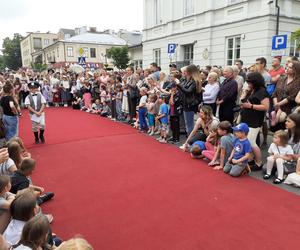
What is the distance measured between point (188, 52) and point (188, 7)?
2.91 meters

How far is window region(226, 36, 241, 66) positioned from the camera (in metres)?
15.8

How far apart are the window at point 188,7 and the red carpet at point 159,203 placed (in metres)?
14.5

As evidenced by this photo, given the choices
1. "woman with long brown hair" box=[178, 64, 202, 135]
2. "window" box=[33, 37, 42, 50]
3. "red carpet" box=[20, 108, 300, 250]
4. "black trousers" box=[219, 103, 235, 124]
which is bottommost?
"red carpet" box=[20, 108, 300, 250]

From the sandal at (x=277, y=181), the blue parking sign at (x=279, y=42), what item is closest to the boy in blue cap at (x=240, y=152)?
the sandal at (x=277, y=181)

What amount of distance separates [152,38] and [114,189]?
19.5 metres

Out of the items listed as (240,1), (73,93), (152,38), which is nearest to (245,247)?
(73,93)

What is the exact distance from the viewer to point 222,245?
322 cm

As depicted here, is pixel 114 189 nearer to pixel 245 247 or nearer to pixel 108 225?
pixel 108 225

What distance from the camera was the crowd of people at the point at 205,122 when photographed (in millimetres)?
3721

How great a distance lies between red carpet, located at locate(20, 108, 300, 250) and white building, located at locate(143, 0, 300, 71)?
9026 mm

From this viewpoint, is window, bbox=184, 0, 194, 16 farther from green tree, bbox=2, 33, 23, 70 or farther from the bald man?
A: green tree, bbox=2, 33, 23, 70

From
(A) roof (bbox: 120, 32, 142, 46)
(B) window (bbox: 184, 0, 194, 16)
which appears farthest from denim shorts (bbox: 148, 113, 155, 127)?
Answer: (A) roof (bbox: 120, 32, 142, 46)

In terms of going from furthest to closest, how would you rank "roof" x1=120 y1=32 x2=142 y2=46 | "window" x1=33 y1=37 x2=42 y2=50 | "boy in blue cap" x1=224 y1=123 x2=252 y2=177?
"window" x1=33 y1=37 x2=42 y2=50, "roof" x1=120 y1=32 x2=142 y2=46, "boy in blue cap" x1=224 y1=123 x2=252 y2=177

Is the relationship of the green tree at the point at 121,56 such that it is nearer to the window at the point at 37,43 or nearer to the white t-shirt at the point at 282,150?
the white t-shirt at the point at 282,150
